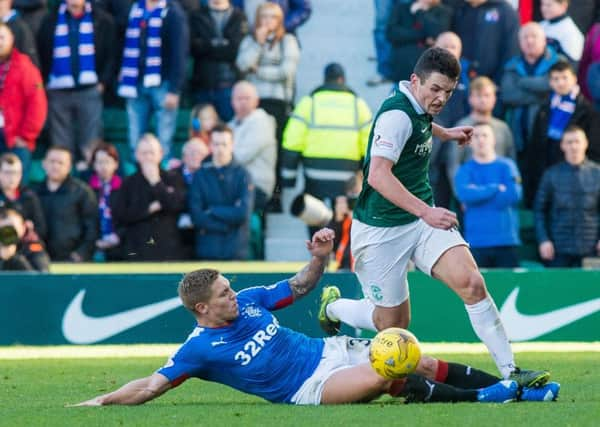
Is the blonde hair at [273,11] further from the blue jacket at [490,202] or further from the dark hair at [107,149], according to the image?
the blue jacket at [490,202]

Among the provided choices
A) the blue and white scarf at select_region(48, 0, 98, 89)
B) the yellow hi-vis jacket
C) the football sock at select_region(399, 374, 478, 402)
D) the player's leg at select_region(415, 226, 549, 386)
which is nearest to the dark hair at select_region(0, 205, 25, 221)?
the blue and white scarf at select_region(48, 0, 98, 89)

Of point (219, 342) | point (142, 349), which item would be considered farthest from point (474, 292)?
point (142, 349)

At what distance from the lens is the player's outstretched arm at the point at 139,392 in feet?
28.1

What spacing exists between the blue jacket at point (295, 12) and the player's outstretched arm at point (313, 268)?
783 cm

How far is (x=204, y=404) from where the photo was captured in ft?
30.3

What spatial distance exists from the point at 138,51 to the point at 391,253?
7.66 m

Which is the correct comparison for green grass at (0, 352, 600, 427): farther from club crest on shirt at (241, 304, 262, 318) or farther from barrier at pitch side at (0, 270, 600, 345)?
barrier at pitch side at (0, 270, 600, 345)

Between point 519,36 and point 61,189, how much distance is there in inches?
202

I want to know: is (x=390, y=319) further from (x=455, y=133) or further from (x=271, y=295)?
(x=455, y=133)

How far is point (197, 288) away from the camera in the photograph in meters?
8.59

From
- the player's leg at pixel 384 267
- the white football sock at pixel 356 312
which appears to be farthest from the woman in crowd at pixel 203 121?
the player's leg at pixel 384 267

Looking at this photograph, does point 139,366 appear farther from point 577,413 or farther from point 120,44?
point 120,44

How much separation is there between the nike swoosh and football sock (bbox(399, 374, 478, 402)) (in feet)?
18.9

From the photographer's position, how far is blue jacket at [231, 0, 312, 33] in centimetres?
1675
